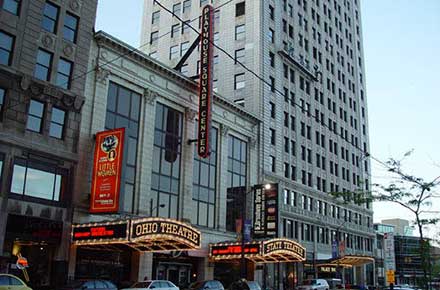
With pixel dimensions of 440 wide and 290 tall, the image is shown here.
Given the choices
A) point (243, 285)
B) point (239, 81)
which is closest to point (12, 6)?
point (243, 285)

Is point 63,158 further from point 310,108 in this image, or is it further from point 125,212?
point 310,108

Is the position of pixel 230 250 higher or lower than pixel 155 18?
lower

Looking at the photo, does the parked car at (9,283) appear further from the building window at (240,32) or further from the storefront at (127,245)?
the building window at (240,32)

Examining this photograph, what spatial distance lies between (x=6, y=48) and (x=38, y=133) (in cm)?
528

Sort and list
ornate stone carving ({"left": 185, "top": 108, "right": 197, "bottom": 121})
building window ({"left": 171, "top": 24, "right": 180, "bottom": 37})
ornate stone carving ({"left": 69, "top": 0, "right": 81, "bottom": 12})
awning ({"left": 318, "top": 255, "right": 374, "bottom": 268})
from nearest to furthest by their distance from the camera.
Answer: ornate stone carving ({"left": 69, "top": 0, "right": 81, "bottom": 12}) < ornate stone carving ({"left": 185, "top": 108, "right": 197, "bottom": 121}) < awning ({"left": 318, "top": 255, "right": 374, "bottom": 268}) < building window ({"left": 171, "top": 24, "right": 180, "bottom": 37})

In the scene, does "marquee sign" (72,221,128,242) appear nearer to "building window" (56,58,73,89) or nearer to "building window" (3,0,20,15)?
"building window" (56,58,73,89)

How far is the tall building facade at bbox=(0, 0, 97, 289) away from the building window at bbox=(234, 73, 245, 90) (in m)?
25.3

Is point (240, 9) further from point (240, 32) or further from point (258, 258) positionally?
point (258, 258)

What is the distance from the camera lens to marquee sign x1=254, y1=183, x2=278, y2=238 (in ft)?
152

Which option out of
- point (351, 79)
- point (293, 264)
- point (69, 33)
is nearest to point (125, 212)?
point (69, 33)

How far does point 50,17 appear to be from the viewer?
33000mm

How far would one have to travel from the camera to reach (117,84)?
1480 inches

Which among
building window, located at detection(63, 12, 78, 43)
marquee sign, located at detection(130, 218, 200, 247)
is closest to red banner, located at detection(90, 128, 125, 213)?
marquee sign, located at detection(130, 218, 200, 247)

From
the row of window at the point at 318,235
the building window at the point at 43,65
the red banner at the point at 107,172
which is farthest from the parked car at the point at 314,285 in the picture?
the building window at the point at 43,65
